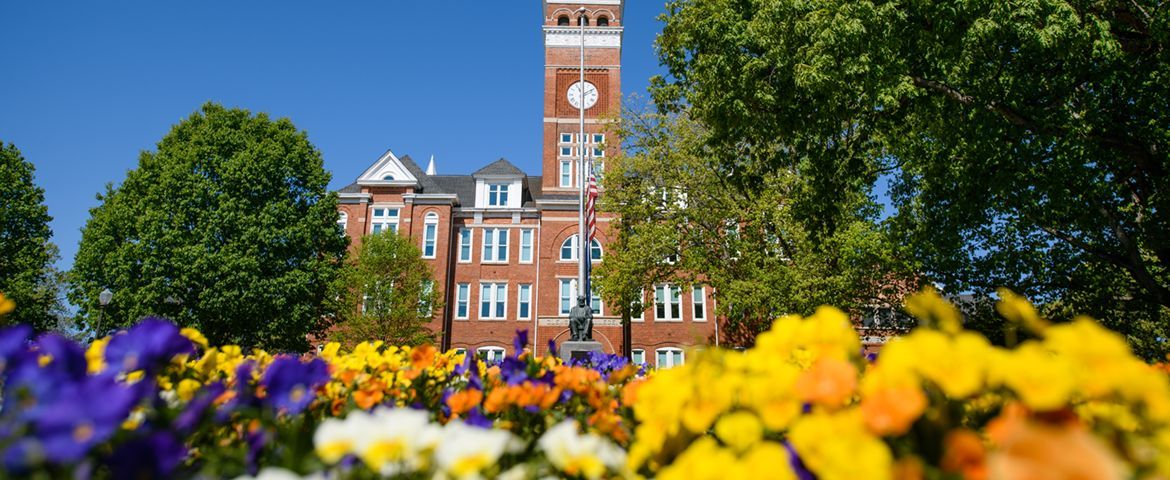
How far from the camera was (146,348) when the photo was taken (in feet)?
5.15

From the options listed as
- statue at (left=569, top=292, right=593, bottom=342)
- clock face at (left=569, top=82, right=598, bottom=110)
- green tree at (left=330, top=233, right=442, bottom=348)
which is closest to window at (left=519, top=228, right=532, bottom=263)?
green tree at (left=330, top=233, right=442, bottom=348)

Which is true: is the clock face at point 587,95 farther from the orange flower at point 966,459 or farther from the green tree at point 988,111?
the orange flower at point 966,459

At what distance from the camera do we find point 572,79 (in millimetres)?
35250

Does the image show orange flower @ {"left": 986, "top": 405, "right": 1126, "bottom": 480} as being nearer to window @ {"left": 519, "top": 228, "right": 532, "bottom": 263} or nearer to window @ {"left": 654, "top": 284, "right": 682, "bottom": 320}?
window @ {"left": 654, "top": 284, "right": 682, "bottom": 320}

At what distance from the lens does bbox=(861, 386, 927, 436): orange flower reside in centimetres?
103

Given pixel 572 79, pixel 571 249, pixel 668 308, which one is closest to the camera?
pixel 668 308

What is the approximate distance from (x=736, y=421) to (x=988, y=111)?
10637 mm

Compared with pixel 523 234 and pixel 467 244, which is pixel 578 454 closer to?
pixel 523 234

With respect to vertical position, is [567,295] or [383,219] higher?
[383,219]

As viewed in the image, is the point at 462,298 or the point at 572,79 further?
the point at 572,79

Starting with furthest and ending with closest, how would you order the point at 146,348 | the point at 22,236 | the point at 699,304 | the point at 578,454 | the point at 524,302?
the point at 524,302
the point at 699,304
the point at 22,236
the point at 146,348
the point at 578,454

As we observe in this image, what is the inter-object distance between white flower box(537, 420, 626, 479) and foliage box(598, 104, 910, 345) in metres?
13.2

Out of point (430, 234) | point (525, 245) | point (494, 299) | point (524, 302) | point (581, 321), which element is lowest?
point (581, 321)

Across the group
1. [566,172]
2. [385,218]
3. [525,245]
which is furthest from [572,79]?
[385,218]
